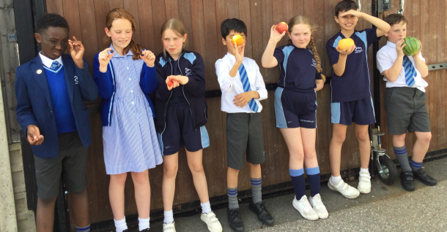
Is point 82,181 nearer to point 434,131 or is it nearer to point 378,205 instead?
point 378,205

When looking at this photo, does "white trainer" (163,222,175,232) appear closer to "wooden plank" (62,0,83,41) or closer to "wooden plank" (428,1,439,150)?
"wooden plank" (62,0,83,41)

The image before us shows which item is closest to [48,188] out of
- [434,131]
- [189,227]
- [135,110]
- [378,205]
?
[135,110]

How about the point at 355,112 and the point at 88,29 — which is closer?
the point at 88,29

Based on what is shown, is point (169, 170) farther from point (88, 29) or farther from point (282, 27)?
point (282, 27)

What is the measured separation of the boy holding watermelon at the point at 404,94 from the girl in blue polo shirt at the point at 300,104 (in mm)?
1009

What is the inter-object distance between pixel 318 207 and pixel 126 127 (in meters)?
2.02

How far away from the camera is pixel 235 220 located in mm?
3270

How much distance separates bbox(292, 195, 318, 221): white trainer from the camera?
3.37 meters

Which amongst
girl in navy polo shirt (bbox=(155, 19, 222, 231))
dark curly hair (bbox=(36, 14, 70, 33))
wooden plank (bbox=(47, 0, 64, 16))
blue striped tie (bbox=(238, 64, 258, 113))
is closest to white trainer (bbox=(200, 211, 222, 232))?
girl in navy polo shirt (bbox=(155, 19, 222, 231))

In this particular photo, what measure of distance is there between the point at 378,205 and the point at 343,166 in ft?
2.55

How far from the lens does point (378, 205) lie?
3611mm

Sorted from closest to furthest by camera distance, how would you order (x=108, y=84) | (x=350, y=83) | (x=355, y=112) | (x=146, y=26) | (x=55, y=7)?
(x=108, y=84) < (x=55, y=7) < (x=146, y=26) < (x=350, y=83) < (x=355, y=112)

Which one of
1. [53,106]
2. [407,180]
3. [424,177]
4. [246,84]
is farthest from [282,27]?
[424,177]

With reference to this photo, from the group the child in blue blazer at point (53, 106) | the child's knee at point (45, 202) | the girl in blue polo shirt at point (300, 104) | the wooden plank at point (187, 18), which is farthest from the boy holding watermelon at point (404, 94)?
the child's knee at point (45, 202)
